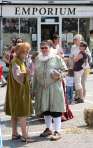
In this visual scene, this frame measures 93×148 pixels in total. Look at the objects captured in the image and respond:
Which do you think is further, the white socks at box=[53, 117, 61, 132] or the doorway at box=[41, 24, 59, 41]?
the doorway at box=[41, 24, 59, 41]

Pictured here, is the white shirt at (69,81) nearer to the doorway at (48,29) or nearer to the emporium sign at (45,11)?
the emporium sign at (45,11)

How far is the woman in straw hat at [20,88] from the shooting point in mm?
9827

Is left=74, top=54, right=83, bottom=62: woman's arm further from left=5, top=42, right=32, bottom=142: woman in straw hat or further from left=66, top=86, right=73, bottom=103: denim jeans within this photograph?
left=5, top=42, right=32, bottom=142: woman in straw hat

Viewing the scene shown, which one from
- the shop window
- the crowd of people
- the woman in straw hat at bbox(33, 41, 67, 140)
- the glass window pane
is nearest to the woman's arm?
the crowd of people

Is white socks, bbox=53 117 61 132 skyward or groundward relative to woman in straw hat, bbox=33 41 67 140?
groundward

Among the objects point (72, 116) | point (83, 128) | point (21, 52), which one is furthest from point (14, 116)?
point (72, 116)

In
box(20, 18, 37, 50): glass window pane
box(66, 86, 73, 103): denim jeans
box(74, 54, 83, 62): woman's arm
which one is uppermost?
box(20, 18, 37, 50): glass window pane

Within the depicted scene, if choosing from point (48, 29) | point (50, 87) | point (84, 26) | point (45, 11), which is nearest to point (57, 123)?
point (50, 87)

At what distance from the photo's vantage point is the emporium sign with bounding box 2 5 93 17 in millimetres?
33031

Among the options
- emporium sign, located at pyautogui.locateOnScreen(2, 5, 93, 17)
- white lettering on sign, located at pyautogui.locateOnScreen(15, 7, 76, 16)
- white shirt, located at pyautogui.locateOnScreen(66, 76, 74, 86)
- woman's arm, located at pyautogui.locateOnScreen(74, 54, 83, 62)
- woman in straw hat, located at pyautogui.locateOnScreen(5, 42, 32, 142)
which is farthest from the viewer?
white lettering on sign, located at pyautogui.locateOnScreen(15, 7, 76, 16)

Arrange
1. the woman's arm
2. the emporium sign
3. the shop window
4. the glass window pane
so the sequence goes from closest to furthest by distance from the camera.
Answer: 1. the woman's arm
2. the emporium sign
3. the glass window pane
4. the shop window

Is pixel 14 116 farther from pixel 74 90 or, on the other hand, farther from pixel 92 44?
pixel 92 44

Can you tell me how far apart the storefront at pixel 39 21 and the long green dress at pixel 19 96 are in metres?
23.3

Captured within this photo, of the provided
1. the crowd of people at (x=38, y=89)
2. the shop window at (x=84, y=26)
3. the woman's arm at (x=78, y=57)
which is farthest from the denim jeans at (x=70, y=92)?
the shop window at (x=84, y=26)
